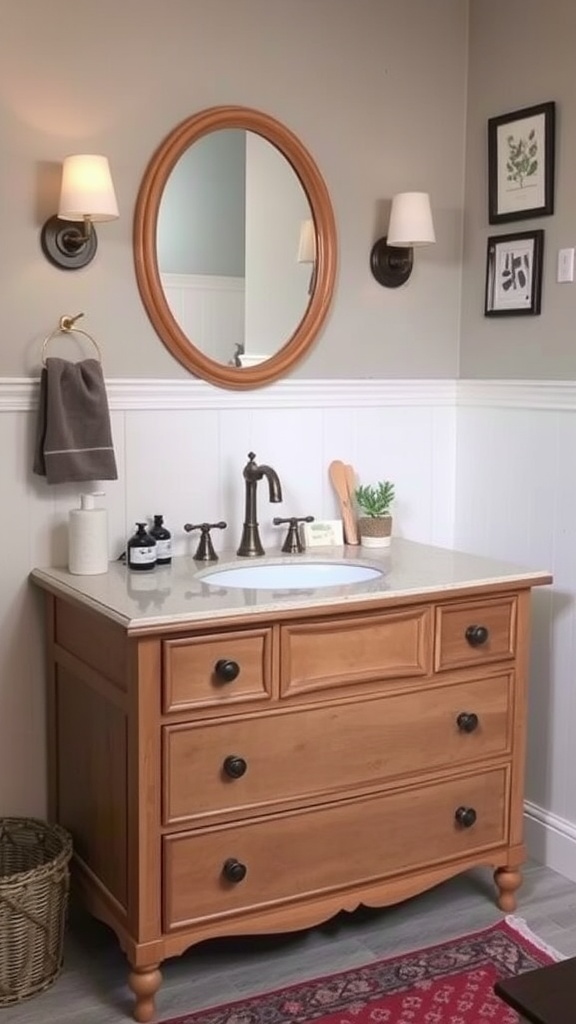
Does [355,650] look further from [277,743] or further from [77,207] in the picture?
[77,207]

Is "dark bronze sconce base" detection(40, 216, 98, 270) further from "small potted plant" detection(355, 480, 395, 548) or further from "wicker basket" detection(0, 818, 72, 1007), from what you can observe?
"wicker basket" detection(0, 818, 72, 1007)

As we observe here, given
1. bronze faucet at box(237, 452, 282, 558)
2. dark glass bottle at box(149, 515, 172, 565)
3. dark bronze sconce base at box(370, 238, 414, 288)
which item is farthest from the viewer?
dark bronze sconce base at box(370, 238, 414, 288)

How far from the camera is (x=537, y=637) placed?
292 centimetres

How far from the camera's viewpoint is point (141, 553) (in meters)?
2.57

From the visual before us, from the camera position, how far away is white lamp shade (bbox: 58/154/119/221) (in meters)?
2.41

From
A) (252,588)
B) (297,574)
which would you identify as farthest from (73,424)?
(297,574)

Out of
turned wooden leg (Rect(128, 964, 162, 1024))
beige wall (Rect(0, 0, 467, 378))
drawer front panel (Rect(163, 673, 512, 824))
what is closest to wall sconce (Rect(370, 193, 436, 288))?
beige wall (Rect(0, 0, 467, 378))

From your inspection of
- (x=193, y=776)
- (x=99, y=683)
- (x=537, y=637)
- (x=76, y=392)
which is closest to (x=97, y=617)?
(x=99, y=683)

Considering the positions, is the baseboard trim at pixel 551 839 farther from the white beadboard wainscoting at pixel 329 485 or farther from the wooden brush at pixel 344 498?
the wooden brush at pixel 344 498

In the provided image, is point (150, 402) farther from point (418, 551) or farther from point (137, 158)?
point (418, 551)

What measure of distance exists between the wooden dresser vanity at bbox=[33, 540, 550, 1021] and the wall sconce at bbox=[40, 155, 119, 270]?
717mm

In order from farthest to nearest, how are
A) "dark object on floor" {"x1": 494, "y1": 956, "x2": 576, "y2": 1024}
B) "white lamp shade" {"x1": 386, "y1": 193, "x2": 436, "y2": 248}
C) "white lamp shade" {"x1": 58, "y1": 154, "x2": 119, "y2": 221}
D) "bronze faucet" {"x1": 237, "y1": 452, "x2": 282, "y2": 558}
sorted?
"white lamp shade" {"x1": 386, "y1": 193, "x2": 436, "y2": 248} < "bronze faucet" {"x1": 237, "y1": 452, "x2": 282, "y2": 558} < "white lamp shade" {"x1": 58, "y1": 154, "x2": 119, "y2": 221} < "dark object on floor" {"x1": 494, "y1": 956, "x2": 576, "y2": 1024}

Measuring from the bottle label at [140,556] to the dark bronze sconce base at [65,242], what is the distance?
2.10 feet

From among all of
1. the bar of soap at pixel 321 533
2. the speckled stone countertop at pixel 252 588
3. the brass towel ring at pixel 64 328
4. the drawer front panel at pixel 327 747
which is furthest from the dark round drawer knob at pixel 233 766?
the brass towel ring at pixel 64 328
